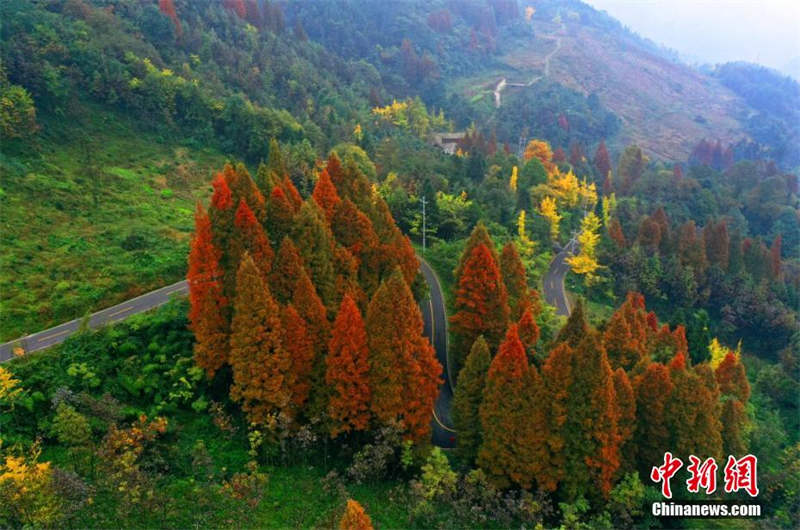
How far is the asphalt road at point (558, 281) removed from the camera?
206 feet

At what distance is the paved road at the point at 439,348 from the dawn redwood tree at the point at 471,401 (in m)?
4.13

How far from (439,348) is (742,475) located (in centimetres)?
2230

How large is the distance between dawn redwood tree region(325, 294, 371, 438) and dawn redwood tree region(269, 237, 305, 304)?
4146 mm

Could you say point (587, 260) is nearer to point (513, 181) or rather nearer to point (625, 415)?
point (513, 181)

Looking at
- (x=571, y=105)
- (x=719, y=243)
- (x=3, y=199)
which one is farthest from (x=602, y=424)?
(x=571, y=105)

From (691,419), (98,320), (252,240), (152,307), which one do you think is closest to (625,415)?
(691,419)

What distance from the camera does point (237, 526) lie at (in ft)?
77.3

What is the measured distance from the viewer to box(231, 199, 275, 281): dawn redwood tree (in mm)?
30953

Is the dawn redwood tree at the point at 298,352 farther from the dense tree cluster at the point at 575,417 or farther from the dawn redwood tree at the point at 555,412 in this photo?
the dawn redwood tree at the point at 555,412

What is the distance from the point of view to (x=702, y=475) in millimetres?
28703

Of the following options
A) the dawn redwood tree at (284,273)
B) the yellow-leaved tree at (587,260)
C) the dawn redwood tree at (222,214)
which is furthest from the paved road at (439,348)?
the yellow-leaved tree at (587,260)

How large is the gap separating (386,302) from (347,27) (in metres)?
191

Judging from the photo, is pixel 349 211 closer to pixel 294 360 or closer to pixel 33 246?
pixel 294 360

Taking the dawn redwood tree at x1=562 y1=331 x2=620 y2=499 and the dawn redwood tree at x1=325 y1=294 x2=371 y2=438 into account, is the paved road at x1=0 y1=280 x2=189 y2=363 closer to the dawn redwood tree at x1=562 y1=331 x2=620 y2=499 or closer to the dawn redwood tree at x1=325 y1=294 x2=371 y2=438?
the dawn redwood tree at x1=325 y1=294 x2=371 y2=438
